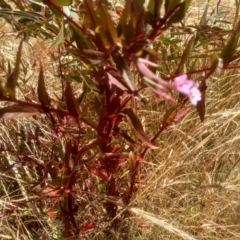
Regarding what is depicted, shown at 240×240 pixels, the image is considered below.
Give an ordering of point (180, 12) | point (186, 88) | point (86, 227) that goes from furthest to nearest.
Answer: point (86, 227) → point (180, 12) → point (186, 88)

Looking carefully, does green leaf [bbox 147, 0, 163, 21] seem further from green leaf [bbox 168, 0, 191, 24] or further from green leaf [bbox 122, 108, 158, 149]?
green leaf [bbox 122, 108, 158, 149]

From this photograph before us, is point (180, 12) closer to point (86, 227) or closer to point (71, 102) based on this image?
point (71, 102)

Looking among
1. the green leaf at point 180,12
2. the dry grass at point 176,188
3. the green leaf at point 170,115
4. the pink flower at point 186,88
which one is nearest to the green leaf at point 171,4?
the green leaf at point 180,12

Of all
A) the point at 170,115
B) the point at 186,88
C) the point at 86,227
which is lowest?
the point at 86,227

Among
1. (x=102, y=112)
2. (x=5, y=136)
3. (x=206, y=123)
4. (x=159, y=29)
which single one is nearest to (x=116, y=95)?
(x=102, y=112)

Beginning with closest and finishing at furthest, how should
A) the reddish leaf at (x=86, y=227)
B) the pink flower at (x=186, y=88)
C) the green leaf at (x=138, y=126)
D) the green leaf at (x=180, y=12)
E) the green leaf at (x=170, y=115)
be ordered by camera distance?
the pink flower at (x=186, y=88), the green leaf at (x=180, y=12), the green leaf at (x=138, y=126), the green leaf at (x=170, y=115), the reddish leaf at (x=86, y=227)

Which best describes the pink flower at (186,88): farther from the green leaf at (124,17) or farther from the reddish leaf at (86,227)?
the reddish leaf at (86,227)

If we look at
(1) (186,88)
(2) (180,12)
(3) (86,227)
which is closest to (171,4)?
(2) (180,12)
